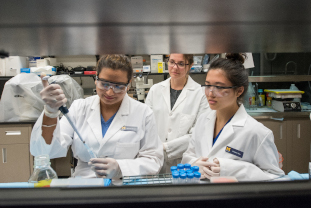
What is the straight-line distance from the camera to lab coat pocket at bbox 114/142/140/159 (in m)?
1.58

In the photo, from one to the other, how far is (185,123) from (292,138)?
2038 millimetres

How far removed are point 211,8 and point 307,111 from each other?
12.4ft

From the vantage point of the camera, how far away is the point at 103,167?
1.36m

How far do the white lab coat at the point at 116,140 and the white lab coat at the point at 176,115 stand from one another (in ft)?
1.89

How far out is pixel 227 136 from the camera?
5.05ft

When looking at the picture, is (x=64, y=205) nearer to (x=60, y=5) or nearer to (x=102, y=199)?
(x=102, y=199)

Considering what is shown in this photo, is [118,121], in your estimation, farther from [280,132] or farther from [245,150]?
[280,132]

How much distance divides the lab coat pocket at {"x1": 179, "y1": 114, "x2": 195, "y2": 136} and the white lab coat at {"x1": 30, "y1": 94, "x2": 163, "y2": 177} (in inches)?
26.0

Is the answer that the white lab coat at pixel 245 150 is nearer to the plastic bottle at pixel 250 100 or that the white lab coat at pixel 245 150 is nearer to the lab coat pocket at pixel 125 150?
the lab coat pocket at pixel 125 150

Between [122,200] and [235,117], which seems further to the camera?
[235,117]

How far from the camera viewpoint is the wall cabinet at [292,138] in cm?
340

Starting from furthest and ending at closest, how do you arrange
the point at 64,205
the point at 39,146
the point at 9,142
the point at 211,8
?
the point at 9,142, the point at 39,146, the point at 211,8, the point at 64,205

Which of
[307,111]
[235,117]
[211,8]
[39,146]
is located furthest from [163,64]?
[211,8]

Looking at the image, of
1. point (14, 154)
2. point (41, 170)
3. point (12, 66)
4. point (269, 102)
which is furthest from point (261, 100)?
point (12, 66)
